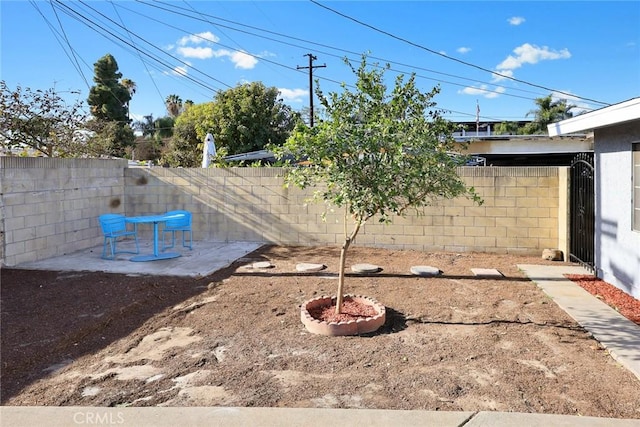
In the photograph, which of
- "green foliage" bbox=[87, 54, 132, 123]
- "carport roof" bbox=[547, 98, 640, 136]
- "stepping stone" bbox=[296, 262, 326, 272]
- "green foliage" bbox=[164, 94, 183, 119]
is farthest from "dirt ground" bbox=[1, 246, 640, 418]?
"green foliage" bbox=[164, 94, 183, 119]

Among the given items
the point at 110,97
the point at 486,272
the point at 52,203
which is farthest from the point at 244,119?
the point at 486,272

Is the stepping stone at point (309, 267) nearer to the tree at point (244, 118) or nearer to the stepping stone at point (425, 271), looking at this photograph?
the stepping stone at point (425, 271)

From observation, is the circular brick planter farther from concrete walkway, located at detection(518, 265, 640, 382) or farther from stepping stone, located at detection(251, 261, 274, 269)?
stepping stone, located at detection(251, 261, 274, 269)

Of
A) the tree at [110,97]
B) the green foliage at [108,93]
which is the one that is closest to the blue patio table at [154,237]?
the tree at [110,97]

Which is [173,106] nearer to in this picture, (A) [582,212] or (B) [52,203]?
(B) [52,203]

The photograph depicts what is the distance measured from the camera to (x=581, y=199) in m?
7.58

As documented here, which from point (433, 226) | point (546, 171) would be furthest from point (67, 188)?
point (546, 171)

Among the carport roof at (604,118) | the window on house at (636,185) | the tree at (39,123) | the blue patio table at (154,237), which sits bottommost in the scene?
the blue patio table at (154,237)

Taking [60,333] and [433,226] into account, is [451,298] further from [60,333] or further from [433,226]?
[60,333]

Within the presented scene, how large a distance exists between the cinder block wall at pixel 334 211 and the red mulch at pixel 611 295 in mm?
1626

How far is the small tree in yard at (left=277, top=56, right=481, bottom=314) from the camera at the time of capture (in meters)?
4.20

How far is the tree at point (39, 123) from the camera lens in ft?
33.9

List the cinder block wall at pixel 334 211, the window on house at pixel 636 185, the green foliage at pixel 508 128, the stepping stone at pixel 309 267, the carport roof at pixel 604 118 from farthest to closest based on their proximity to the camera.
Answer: the green foliage at pixel 508 128
the cinder block wall at pixel 334 211
the stepping stone at pixel 309 267
the window on house at pixel 636 185
the carport roof at pixel 604 118

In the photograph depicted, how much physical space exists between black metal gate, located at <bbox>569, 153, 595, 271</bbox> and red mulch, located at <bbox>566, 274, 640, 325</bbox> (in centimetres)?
51
